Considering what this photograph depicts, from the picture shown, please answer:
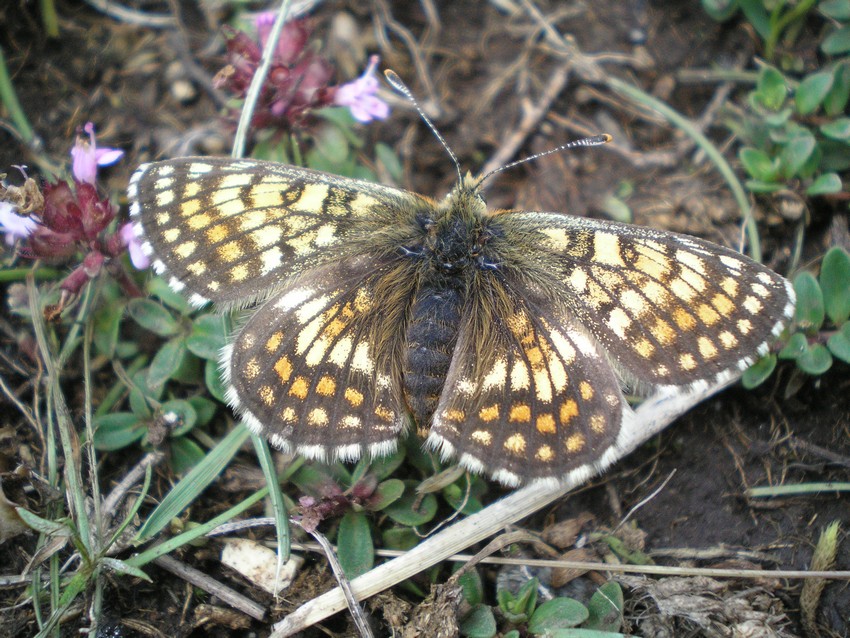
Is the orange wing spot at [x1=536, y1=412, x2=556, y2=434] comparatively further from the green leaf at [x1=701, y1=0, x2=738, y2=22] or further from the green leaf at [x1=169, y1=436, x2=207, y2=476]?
the green leaf at [x1=701, y1=0, x2=738, y2=22]

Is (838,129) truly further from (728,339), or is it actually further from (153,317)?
(153,317)

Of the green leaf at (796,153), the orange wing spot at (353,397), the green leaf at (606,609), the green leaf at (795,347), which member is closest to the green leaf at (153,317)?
the orange wing spot at (353,397)

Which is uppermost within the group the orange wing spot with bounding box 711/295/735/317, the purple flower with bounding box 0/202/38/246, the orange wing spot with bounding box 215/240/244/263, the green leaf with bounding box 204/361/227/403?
the orange wing spot with bounding box 711/295/735/317

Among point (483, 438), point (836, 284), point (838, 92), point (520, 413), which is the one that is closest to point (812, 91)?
point (838, 92)

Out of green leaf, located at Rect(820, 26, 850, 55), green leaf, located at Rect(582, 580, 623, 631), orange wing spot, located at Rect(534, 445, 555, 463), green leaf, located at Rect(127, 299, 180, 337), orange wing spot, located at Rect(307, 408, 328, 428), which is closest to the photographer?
orange wing spot, located at Rect(534, 445, 555, 463)

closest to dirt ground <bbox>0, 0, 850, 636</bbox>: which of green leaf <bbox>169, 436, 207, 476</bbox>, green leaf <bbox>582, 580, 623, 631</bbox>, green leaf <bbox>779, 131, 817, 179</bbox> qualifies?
green leaf <bbox>169, 436, 207, 476</bbox>

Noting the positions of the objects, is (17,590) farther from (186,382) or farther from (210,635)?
(186,382)
